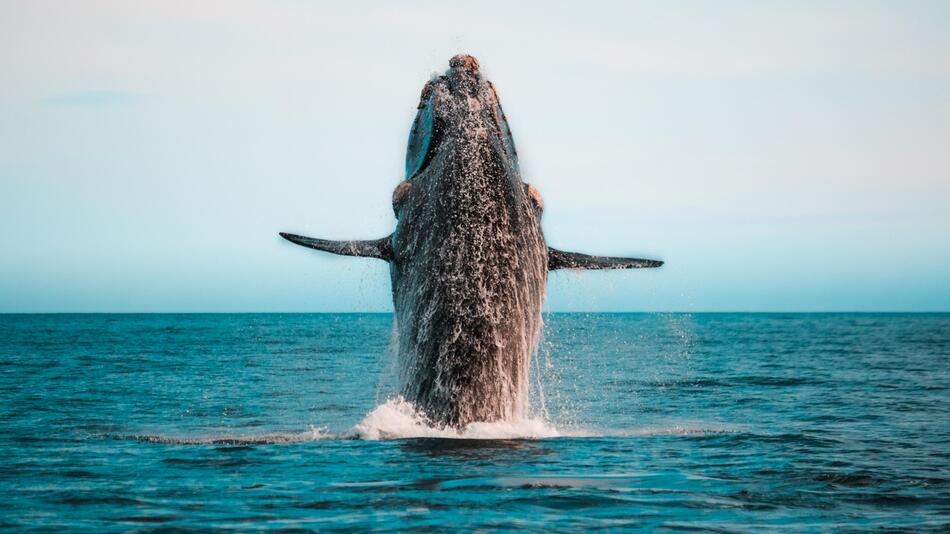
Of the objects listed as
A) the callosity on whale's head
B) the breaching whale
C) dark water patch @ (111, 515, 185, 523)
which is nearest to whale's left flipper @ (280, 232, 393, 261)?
the breaching whale

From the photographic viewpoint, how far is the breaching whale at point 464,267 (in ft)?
43.6

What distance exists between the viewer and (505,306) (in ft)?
44.1

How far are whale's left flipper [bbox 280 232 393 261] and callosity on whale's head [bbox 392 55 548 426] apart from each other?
248 mm

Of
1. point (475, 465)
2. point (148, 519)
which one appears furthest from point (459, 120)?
point (148, 519)

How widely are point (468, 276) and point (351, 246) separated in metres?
1.96

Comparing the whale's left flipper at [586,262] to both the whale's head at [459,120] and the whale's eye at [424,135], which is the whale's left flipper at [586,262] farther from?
the whale's eye at [424,135]

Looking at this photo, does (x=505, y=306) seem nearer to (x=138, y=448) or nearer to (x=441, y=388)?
(x=441, y=388)

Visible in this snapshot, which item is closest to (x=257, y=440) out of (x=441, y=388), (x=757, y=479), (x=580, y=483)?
(x=441, y=388)

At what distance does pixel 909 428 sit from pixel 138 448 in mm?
13466

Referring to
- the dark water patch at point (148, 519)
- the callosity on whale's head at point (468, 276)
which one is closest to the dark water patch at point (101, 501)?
Answer: the dark water patch at point (148, 519)

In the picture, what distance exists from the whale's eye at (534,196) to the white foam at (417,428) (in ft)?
10.1

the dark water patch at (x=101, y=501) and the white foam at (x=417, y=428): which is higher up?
the white foam at (x=417, y=428)

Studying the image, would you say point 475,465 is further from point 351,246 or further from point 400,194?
point 400,194

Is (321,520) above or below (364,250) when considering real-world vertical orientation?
below
